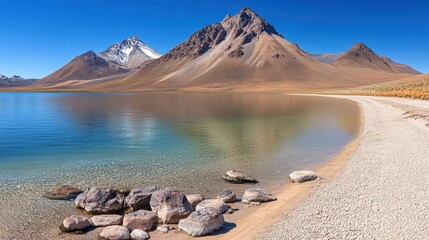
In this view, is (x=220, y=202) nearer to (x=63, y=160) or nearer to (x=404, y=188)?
(x=404, y=188)

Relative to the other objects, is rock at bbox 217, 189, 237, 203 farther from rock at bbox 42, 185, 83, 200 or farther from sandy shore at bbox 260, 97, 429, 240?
rock at bbox 42, 185, 83, 200

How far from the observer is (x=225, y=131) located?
29.5 metres

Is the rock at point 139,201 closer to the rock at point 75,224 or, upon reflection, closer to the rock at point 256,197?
the rock at point 75,224

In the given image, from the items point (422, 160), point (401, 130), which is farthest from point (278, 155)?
point (401, 130)

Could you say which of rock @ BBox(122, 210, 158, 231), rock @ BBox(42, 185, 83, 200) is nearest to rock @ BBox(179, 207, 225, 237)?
rock @ BBox(122, 210, 158, 231)

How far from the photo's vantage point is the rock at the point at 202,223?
8.80 m

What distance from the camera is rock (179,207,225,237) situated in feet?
28.9

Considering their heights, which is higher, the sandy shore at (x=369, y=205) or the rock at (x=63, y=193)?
→ the sandy shore at (x=369, y=205)

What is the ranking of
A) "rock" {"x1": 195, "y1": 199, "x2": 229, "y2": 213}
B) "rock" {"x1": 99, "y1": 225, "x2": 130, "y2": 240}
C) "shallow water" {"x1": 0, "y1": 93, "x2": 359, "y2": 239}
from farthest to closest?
"shallow water" {"x1": 0, "y1": 93, "x2": 359, "y2": 239} < "rock" {"x1": 195, "y1": 199, "x2": 229, "y2": 213} < "rock" {"x1": 99, "y1": 225, "x2": 130, "y2": 240}

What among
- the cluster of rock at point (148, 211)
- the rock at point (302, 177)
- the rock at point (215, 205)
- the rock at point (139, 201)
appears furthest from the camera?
the rock at point (302, 177)

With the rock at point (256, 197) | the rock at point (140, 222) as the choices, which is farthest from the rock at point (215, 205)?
the rock at point (140, 222)

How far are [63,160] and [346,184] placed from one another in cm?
1312

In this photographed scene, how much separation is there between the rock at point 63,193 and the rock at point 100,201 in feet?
3.06

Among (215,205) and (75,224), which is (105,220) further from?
(215,205)
